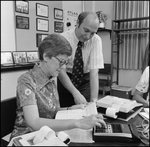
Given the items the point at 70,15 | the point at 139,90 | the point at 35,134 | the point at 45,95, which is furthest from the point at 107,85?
the point at 35,134

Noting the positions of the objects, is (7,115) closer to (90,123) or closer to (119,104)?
(90,123)

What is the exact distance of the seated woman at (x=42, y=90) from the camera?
92cm

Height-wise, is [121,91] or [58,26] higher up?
[58,26]

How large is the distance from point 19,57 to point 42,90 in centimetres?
192

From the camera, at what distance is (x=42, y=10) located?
3.24 meters

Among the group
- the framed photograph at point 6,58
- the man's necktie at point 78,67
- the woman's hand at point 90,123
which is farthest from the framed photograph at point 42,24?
the woman's hand at point 90,123

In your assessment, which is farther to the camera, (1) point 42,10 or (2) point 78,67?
(1) point 42,10

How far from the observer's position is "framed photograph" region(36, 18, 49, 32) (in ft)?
10.5

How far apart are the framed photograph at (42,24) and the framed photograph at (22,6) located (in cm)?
28

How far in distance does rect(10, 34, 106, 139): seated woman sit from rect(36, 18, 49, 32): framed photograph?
88.4 inches

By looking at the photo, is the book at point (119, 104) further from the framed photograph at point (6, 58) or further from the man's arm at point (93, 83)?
the framed photograph at point (6, 58)

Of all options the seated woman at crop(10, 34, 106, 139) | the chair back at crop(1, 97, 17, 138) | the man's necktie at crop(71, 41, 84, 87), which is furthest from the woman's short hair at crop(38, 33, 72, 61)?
the man's necktie at crop(71, 41, 84, 87)

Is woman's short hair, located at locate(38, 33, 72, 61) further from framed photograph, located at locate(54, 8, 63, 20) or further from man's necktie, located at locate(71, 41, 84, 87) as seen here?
framed photograph, located at locate(54, 8, 63, 20)

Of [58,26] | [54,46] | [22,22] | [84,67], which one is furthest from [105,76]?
[54,46]
